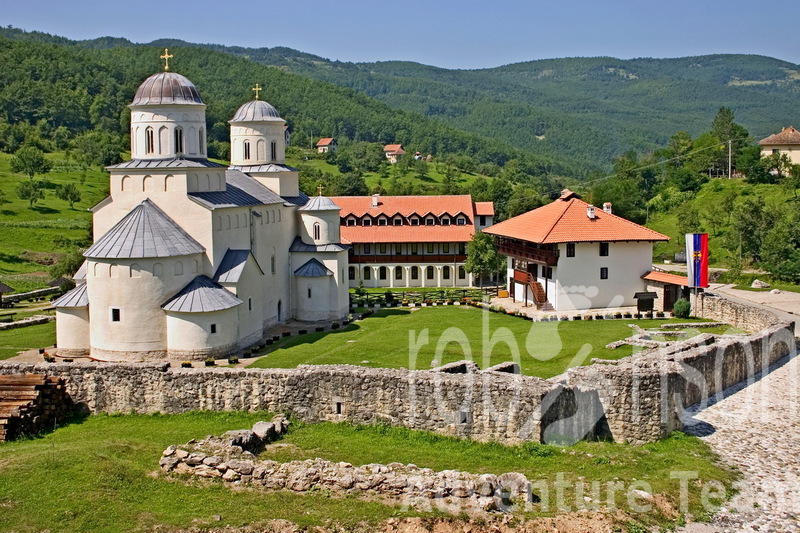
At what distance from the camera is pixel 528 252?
42562mm

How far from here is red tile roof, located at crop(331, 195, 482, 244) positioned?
57281 mm

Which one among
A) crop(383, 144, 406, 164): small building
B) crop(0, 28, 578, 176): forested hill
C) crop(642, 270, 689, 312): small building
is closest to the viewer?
crop(642, 270, 689, 312): small building

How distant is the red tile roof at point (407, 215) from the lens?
57281mm

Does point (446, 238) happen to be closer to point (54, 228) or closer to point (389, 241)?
point (389, 241)

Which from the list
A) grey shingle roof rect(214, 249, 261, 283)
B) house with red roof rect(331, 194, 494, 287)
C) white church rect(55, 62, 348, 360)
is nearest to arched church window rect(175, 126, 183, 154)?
white church rect(55, 62, 348, 360)

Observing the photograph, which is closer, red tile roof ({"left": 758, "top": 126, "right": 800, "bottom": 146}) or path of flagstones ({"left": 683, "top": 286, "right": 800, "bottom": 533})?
path of flagstones ({"left": 683, "top": 286, "right": 800, "bottom": 533})

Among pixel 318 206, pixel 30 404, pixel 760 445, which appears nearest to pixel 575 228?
pixel 318 206

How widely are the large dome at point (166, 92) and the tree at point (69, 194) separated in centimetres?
4599

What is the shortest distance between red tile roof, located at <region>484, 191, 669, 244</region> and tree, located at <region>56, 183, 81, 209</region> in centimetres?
4679

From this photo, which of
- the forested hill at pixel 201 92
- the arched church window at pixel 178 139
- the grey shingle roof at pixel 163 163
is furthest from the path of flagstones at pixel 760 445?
the forested hill at pixel 201 92

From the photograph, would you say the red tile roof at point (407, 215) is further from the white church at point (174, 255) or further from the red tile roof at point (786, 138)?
the red tile roof at point (786, 138)

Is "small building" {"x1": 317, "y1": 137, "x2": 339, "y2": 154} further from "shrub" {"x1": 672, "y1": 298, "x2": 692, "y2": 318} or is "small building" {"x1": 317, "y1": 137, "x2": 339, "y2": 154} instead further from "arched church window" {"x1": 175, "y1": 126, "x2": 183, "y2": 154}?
"arched church window" {"x1": 175, "y1": 126, "x2": 183, "y2": 154}

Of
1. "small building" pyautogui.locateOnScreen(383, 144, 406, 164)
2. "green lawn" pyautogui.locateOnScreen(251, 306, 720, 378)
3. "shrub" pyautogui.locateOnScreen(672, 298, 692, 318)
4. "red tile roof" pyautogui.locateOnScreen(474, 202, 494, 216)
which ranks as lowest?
"green lawn" pyautogui.locateOnScreen(251, 306, 720, 378)

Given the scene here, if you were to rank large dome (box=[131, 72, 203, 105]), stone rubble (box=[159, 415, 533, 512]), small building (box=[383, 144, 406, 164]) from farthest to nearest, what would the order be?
small building (box=[383, 144, 406, 164]), large dome (box=[131, 72, 203, 105]), stone rubble (box=[159, 415, 533, 512])
